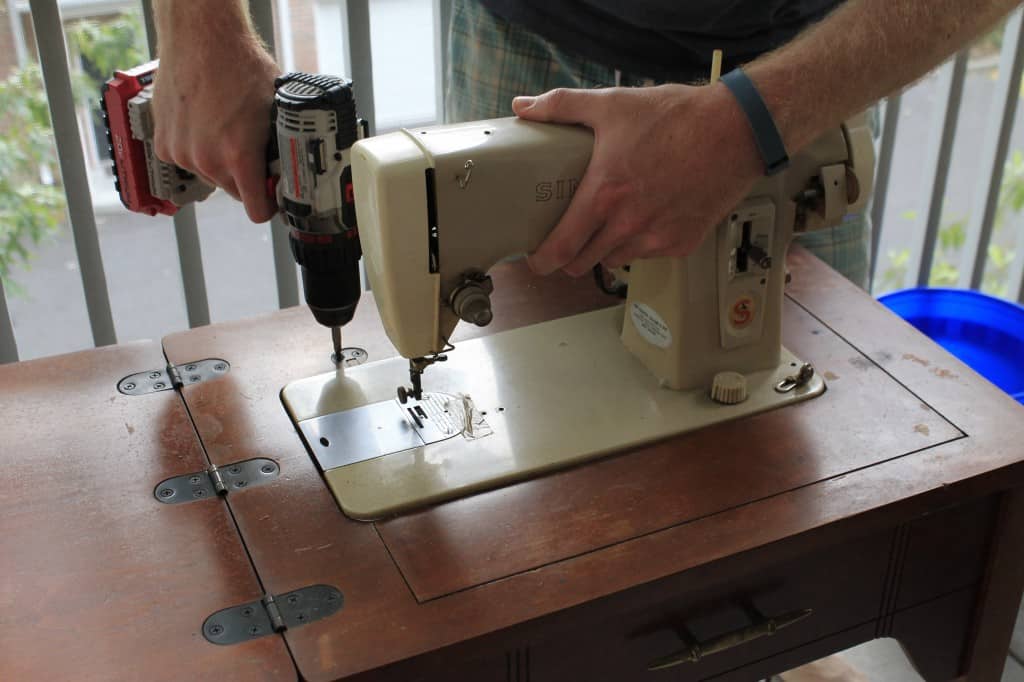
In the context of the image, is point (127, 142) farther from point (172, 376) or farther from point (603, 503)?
point (603, 503)

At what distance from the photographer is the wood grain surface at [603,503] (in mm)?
951

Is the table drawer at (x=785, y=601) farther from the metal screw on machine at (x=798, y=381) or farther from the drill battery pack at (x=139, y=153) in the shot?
the drill battery pack at (x=139, y=153)


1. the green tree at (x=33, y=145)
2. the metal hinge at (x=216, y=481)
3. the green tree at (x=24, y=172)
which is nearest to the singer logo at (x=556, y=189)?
the metal hinge at (x=216, y=481)

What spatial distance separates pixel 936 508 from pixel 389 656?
59 cm

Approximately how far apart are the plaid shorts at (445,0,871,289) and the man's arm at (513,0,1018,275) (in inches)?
15.0

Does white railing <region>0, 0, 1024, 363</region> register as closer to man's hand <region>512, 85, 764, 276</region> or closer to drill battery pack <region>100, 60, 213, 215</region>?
drill battery pack <region>100, 60, 213, 215</region>

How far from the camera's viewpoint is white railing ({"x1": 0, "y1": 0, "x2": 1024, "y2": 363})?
156 cm

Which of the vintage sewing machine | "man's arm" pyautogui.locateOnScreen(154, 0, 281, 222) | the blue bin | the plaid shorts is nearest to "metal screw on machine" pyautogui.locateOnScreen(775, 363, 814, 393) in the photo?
the vintage sewing machine

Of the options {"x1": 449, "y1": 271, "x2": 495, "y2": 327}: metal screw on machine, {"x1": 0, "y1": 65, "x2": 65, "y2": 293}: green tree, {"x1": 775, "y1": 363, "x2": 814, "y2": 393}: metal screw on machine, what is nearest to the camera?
{"x1": 449, "y1": 271, "x2": 495, "y2": 327}: metal screw on machine

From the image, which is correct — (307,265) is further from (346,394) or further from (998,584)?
(998,584)

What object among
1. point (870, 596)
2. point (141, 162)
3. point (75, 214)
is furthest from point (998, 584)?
point (75, 214)

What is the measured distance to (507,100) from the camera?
1.53 m

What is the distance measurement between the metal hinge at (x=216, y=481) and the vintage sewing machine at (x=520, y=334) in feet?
0.19

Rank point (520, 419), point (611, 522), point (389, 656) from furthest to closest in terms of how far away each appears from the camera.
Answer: point (520, 419)
point (611, 522)
point (389, 656)
